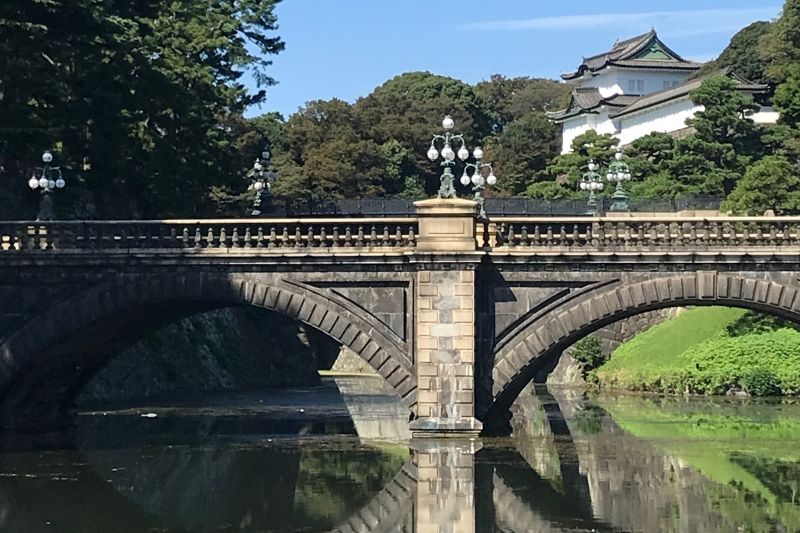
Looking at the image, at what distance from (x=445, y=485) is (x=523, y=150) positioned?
79.7 metres

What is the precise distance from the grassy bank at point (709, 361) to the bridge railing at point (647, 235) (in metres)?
16.4

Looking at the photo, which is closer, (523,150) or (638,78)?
(523,150)

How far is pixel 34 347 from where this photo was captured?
4047 cm

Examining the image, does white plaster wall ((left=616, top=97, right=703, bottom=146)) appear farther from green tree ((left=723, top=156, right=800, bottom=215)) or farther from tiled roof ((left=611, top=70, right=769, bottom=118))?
→ green tree ((left=723, top=156, right=800, bottom=215))

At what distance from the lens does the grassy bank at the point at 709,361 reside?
55.4 meters

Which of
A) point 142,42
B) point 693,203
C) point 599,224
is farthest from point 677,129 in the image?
point 599,224

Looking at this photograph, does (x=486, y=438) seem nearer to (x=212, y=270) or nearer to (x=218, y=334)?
(x=212, y=270)

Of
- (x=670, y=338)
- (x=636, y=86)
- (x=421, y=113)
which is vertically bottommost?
(x=670, y=338)

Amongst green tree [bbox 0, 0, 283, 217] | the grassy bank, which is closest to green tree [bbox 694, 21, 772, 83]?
the grassy bank

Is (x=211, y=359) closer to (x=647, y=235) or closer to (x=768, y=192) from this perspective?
(x=768, y=192)

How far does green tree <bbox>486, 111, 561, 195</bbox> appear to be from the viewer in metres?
105

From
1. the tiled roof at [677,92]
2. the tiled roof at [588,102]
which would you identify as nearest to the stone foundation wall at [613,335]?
the tiled roof at [677,92]

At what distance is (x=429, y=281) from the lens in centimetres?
3941

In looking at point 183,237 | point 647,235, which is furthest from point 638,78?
point 183,237
